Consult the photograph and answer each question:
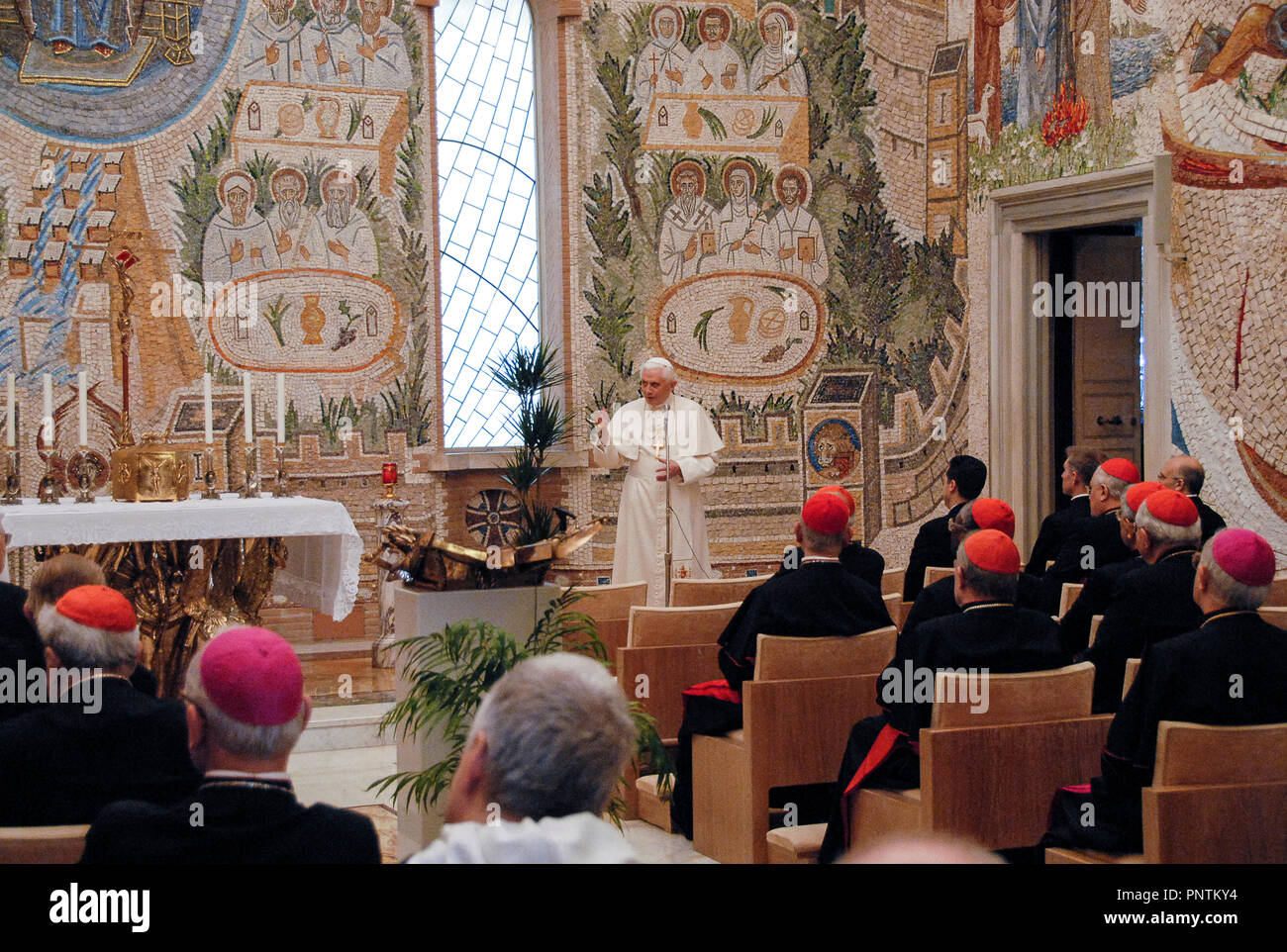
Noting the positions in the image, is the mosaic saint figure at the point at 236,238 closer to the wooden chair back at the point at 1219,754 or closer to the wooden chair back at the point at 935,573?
the wooden chair back at the point at 935,573

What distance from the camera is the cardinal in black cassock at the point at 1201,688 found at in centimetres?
404

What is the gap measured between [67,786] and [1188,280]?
330 inches

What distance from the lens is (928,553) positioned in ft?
26.4

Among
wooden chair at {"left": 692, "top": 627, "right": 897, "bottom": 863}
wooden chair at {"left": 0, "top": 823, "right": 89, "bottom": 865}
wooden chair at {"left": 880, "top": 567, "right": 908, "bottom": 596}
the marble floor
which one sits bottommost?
the marble floor

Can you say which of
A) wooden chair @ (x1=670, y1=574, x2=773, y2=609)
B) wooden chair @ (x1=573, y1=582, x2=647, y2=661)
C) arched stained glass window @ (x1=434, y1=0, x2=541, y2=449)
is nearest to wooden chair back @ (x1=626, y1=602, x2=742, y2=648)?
wooden chair @ (x1=573, y1=582, x2=647, y2=661)

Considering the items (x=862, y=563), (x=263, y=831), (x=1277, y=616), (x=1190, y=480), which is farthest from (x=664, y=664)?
(x=263, y=831)

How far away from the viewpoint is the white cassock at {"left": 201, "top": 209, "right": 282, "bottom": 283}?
34.4 ft

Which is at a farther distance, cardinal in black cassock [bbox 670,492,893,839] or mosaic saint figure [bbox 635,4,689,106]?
mosaic saint figure [bbox 635,4,689,106]

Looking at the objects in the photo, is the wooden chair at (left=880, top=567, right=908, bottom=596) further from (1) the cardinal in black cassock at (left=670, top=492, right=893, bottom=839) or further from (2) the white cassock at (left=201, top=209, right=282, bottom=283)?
(2) the white cassock at (left=201, top=209, right=282, bottom=283)

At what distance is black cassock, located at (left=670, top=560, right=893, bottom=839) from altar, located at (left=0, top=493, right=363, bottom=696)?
2136 mm

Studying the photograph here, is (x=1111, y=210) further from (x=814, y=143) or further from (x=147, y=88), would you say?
(x=147, y=88)

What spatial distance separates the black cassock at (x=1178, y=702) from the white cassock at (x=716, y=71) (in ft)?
29.2

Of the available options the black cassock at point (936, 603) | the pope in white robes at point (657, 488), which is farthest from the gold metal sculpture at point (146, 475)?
the black cassock at point (936, 603)

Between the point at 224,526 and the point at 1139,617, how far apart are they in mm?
4197
